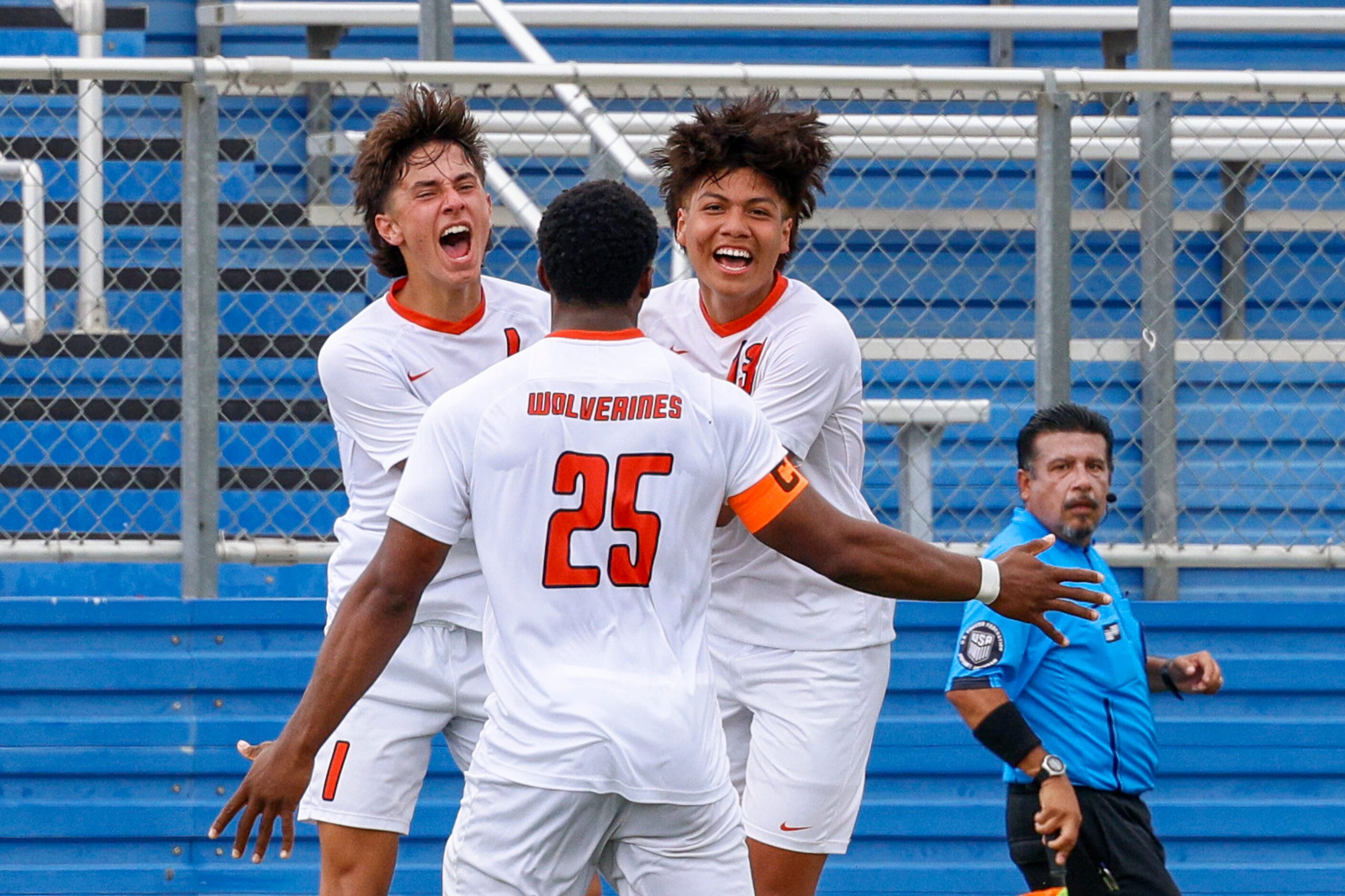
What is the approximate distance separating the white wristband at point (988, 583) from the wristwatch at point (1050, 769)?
0.86 m

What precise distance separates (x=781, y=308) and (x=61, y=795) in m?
2.92

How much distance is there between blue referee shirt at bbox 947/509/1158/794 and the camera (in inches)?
157

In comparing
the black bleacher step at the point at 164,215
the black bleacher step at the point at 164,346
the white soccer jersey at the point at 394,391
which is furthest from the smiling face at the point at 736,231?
the black bleacher step at the point at 164,215

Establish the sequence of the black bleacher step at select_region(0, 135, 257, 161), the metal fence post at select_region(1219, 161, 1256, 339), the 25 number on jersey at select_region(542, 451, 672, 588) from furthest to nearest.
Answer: the black bleacher step at select_region(0, 135, 257, 161)
the metal fence post at select_region(1219, 161, 1256, 339)
the 25 number on jersey at select_region(542, 451, 672, 588)

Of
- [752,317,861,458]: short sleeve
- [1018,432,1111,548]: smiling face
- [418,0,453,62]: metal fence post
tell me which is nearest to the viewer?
[752,317,861,458]: short sleeve

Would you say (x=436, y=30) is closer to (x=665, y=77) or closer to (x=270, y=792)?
(x=665, y=77)

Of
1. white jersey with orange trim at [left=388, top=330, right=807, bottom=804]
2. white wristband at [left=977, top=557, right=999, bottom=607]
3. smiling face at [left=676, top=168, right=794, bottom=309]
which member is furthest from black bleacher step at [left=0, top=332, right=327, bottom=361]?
white wristband at [left=977, top=557, right=999, bottom=607]

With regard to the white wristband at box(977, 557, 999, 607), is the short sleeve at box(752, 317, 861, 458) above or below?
above

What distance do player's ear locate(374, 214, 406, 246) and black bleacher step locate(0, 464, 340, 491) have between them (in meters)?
2.11

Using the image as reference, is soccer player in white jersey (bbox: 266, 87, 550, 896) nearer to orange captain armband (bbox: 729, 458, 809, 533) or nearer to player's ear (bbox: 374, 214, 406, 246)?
player's ear (bbox: 374, 214, 406, 246)

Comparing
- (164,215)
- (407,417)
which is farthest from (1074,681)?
(164,215)

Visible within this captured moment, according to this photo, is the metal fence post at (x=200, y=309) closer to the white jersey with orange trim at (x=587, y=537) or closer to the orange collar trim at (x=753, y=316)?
the orange collar trim at (x=753, y=316)

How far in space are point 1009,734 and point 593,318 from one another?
157cm

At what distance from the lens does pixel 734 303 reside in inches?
151
